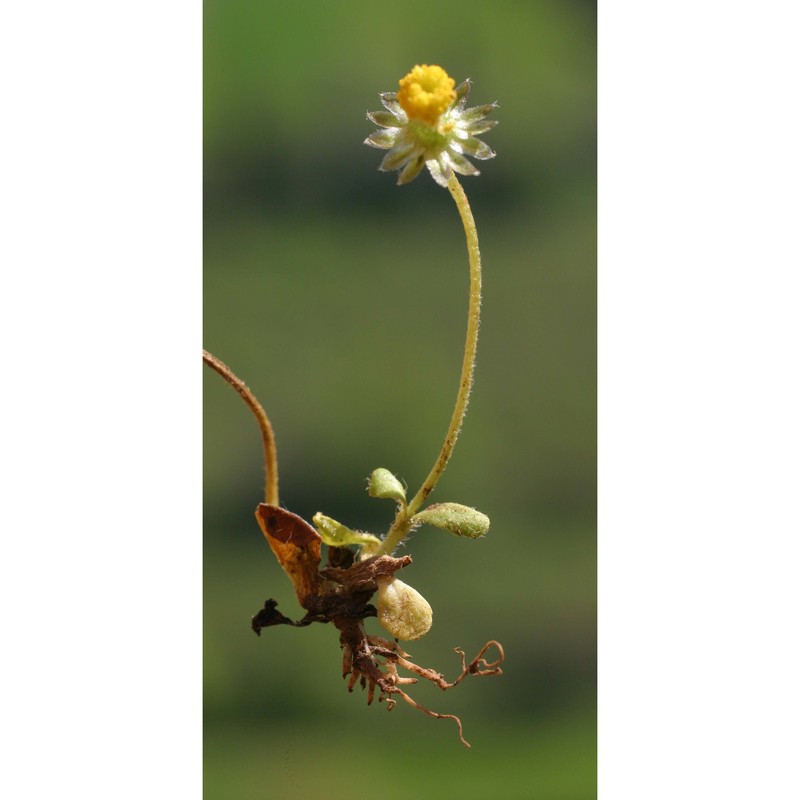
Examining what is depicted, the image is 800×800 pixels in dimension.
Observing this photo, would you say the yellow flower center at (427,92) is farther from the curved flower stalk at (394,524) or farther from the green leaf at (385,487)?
the green leaf at (385,487)

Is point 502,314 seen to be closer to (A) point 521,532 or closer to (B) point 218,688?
(A) point 521,532

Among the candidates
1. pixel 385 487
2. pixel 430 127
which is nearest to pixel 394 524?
pixel 385 487

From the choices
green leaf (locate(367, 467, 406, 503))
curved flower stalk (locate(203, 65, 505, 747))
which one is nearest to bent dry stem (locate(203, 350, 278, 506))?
curved flower stalk (locate(203, 65, 505, 747))

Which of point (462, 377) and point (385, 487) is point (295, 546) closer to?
point (385, 487)

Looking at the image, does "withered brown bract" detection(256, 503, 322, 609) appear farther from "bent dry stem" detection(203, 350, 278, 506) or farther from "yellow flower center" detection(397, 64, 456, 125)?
"yellow flower center" detection(397, 64, 456, 125)

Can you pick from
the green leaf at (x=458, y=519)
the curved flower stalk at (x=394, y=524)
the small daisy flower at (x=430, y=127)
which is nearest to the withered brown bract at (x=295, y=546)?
the curved flower stalk at (x=394, y=524)

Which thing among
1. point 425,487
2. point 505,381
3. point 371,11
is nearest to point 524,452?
point 505,381
